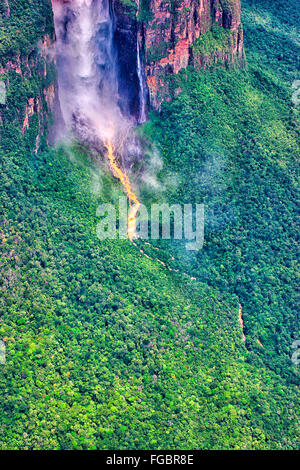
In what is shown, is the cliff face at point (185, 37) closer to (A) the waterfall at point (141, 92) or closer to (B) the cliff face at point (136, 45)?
(B) the cliff face at point (136, 45)

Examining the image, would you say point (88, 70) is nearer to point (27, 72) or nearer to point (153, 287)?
point (27, 72)

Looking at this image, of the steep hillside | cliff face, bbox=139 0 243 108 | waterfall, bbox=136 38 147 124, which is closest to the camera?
the steep hillside

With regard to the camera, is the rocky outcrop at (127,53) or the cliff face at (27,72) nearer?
the cliff face at (27,72)

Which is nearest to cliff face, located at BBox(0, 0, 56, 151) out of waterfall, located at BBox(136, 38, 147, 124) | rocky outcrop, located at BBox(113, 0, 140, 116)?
rocky outcrop, located at BBox(113, 0, 140, 116)

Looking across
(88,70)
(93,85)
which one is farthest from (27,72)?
(93,85)

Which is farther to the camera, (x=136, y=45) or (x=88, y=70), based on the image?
(x=88, y=70)

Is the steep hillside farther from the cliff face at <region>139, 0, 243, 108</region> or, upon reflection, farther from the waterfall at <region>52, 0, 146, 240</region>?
the waterfall at <region>52, 0, 146, 240</region>

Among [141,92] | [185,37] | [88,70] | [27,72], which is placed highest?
[185,37]

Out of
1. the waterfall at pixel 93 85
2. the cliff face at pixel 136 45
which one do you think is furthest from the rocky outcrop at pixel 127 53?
the waterfall at pixel 93 85
